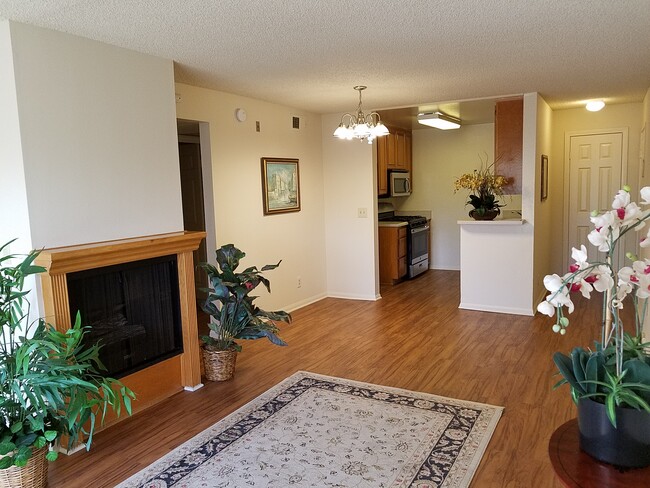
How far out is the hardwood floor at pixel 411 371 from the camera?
2.60 meters

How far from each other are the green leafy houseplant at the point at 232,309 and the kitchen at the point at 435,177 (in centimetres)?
362

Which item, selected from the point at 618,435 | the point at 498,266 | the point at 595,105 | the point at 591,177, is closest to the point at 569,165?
the point at 591,177

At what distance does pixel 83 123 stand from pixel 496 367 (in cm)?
333

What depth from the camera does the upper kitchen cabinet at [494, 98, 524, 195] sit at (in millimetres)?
5230

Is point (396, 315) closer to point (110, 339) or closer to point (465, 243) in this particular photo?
point (465, 243)

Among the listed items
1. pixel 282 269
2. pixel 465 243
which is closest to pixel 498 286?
pixel 465 243

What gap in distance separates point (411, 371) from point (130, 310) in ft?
6.82

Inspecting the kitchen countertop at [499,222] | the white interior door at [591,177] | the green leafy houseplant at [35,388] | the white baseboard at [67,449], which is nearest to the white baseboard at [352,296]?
the kitchen countertop at [499,222]

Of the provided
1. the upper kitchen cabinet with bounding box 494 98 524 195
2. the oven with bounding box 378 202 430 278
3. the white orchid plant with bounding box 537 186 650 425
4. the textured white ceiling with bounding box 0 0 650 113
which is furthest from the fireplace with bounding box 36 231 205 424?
the oven with bounding box 378 202 430 278

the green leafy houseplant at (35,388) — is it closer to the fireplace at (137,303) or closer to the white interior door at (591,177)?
the fireplace at (137,303)

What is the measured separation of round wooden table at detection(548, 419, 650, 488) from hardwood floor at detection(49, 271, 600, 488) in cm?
113

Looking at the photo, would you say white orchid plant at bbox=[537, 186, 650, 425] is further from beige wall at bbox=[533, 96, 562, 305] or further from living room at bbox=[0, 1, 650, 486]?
beige wall at bbox=[533, 96, 562, 305]

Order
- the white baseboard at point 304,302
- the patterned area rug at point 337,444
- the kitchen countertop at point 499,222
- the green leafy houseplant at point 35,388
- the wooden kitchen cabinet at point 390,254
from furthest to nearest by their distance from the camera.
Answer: the wooden kitchen cabinet at point 390,254, the white baseboard at point 304,302, the kitchen countertop at point 499,222, the patterned area rug at point 337,444, the green leafy houseplant at point 35,388

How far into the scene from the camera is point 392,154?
23.8 ft
